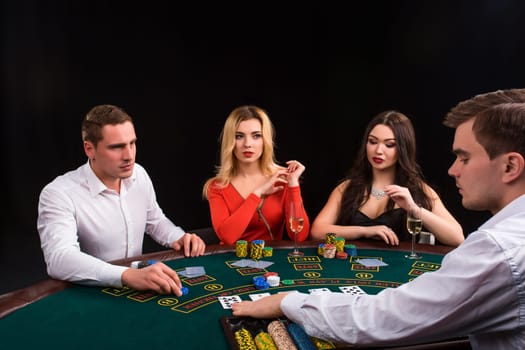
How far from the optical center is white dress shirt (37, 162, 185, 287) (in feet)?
6.46

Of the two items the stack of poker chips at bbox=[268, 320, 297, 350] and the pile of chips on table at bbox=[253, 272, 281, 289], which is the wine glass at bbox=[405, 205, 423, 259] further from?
the stack of poker chips at bbox=[268, 320, 297, 350]

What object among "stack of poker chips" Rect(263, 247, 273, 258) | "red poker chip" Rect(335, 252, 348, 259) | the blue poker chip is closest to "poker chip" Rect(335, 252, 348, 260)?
"red poker chip" Rect(335, 252, 348, 259)

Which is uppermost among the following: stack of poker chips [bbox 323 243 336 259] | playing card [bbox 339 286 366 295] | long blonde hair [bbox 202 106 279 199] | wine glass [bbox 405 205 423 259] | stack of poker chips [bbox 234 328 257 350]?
long blonde hair [bbox 202 106 279 199]

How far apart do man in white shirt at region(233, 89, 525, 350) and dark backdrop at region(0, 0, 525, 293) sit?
10.8 feet

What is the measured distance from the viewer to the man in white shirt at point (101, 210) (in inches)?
81.1

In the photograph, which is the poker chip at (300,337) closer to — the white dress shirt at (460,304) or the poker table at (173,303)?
the white dress shirt at (460,304)

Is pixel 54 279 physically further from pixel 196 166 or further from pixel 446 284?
pixel 196 166

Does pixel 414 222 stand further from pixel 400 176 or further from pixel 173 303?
pixel 173 303

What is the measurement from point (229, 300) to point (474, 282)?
930 millimetres

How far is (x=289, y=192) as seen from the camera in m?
3.16

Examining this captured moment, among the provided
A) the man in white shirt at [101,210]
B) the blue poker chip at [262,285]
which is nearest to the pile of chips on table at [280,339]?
the blue poker chip at [262,285]

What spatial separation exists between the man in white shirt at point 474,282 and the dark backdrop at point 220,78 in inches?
130

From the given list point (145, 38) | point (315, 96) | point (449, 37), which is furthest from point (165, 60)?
point (449, 37)

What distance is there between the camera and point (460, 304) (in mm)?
1189
